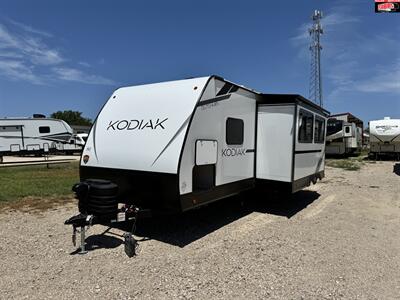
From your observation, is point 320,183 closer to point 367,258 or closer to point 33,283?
point 367,258

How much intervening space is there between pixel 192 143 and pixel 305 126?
3.72m

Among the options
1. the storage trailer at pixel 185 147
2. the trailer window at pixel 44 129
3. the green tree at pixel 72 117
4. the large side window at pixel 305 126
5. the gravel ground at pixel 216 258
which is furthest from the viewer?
the green tree at pixel 72 117

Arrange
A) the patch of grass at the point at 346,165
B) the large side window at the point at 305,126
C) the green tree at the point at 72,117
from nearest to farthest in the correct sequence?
1. the large side window at the point at 305,126
2. the patch of grass at the point at 346,165
3. the green tree at the point at 72,117

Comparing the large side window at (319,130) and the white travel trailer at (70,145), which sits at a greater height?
the large side window at (319,130)

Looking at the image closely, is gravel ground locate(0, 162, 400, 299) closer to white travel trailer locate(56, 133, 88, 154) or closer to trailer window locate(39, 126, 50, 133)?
Answer: trailer window locate(39, 126, 50, 133)

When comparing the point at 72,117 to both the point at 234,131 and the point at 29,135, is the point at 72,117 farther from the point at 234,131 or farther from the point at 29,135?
the point at 234,131

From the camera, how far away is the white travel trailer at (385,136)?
22.6 m

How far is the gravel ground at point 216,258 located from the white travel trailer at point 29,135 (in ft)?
55.1

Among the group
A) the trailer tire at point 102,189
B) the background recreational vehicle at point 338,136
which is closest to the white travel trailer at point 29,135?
the background recreational vehicle at point 338,136

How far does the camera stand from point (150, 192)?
17.2ft

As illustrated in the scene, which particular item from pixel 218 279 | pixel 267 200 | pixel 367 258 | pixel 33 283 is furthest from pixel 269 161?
pixel 33 283

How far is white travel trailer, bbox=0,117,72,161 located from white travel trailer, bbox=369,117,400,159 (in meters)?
21.7

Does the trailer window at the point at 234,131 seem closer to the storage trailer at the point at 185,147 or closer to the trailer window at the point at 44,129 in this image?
the storage trailer at the point at 185,147

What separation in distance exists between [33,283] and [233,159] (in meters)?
3.81
